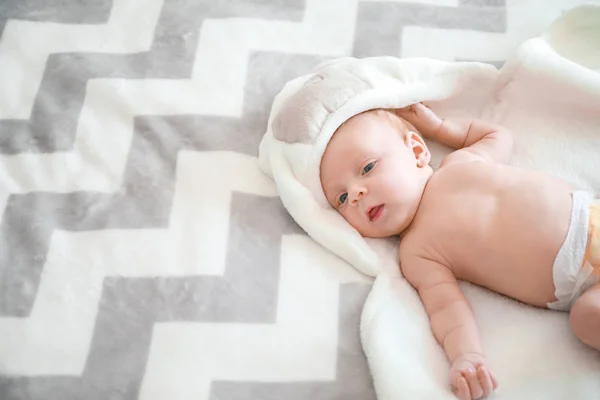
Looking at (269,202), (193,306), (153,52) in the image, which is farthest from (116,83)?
(193,306)

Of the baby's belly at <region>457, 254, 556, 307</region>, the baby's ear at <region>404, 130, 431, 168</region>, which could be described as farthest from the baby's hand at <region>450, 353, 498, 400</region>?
the baby's ear at <region>404, 130, 431, 168</region>

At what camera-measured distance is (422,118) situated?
117cm

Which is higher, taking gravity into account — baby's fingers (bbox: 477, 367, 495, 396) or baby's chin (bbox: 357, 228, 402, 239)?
baby's chin (bbox: 357, 228, 402, 239)

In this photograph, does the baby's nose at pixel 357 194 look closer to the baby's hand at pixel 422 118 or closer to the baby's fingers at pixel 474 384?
the baby's hand at pixel 422 118

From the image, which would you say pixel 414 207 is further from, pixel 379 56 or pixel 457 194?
pixel 379 56

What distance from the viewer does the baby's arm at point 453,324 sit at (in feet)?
2.94

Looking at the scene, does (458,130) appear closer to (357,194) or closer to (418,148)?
(418,148)

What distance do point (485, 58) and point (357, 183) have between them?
1.45ft

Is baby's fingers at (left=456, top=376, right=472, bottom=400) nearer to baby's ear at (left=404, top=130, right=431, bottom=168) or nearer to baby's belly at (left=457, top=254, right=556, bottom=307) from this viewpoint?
baby's belly at (left=457, top=254, right=556, bottom=307)

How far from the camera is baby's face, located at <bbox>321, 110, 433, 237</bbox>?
1.05 m

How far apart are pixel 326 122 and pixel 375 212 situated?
6.8 inches

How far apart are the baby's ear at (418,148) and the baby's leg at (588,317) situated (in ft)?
1.13

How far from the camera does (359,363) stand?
965mm

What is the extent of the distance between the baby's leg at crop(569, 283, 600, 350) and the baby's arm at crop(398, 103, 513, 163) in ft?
1.00
